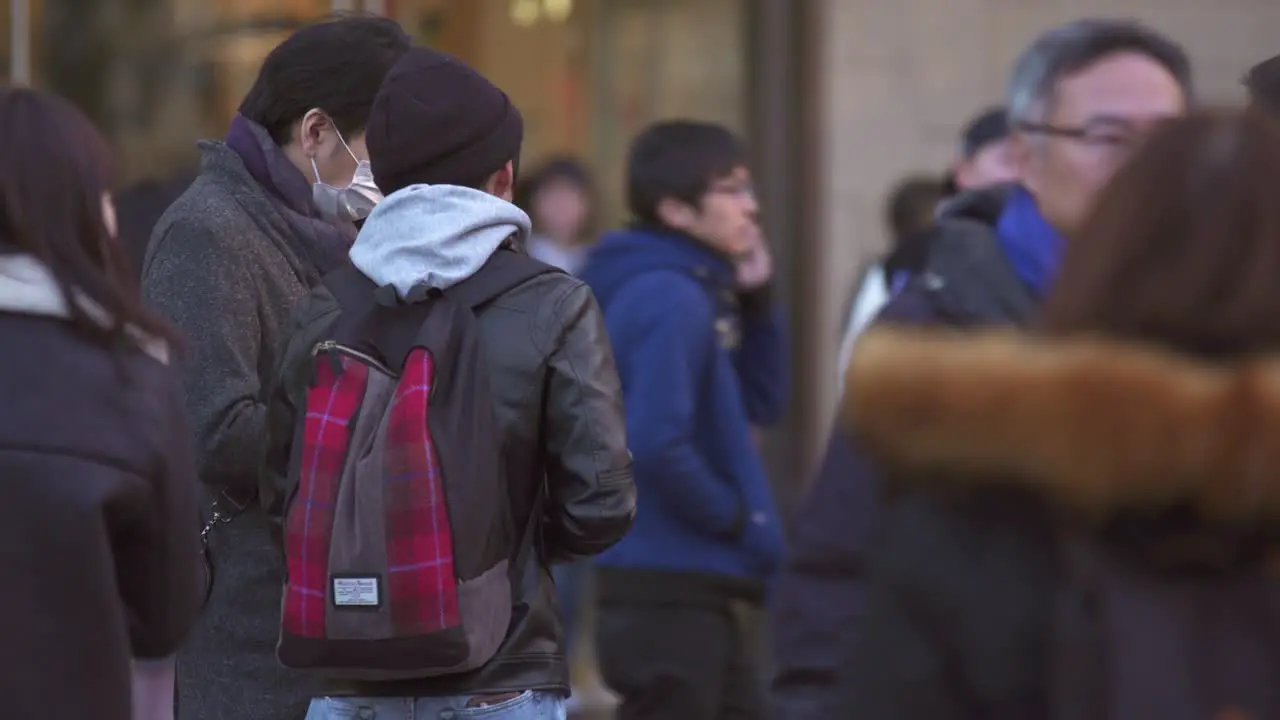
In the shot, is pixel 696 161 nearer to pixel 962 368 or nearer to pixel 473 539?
pixel 473 539

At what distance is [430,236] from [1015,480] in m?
1.65

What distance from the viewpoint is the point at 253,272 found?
403cm

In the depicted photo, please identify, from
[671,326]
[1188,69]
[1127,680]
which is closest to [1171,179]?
[1127,680]

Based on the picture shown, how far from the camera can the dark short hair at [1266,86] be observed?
4047mm

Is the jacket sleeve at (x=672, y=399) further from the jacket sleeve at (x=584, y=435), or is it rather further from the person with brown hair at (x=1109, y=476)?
the person with brown hair at (x=1109, y=476)

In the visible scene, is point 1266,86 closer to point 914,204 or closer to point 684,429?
point 684,429

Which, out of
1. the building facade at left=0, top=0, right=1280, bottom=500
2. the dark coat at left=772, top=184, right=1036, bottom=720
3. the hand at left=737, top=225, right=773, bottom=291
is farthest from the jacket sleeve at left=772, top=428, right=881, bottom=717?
the building facade at left=0, top=0, right=1280, bottom=500

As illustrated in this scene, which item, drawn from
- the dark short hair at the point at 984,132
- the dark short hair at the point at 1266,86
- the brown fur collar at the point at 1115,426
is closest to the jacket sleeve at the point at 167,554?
the brown fur collar at the point at 1115,426

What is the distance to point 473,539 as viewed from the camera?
3422mm

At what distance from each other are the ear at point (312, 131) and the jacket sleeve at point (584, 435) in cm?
81

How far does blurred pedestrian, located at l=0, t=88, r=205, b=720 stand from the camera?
Answer: 2951 millimetres

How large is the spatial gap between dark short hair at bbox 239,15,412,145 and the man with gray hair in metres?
1.46

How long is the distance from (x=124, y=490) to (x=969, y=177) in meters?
4.19

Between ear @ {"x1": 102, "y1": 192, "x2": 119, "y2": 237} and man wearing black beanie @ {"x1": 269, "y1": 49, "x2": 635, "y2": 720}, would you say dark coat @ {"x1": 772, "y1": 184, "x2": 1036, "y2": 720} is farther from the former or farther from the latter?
ear @ {"x1": 102, "y1": 192, "x2": 119, "y2": 237}
